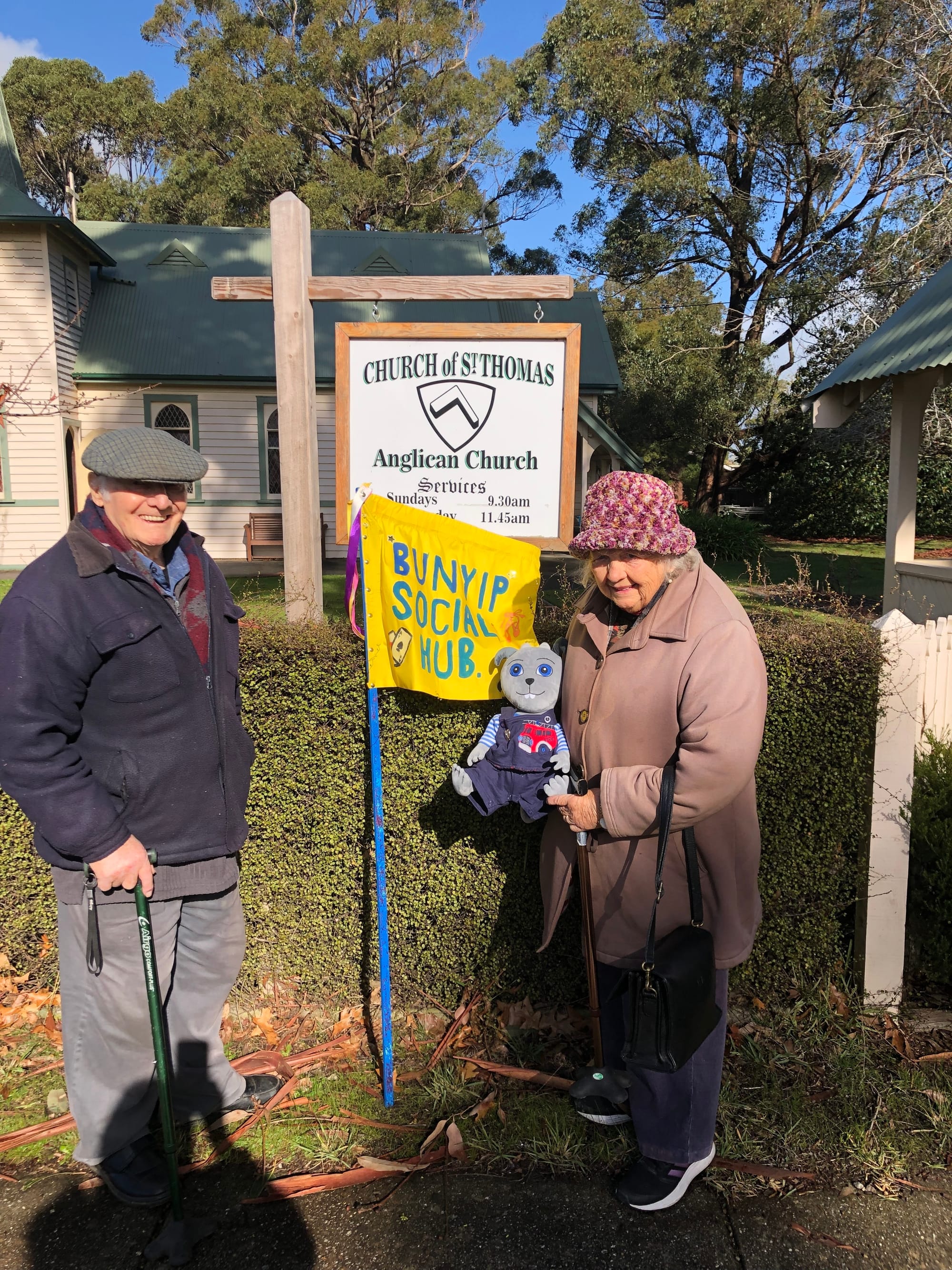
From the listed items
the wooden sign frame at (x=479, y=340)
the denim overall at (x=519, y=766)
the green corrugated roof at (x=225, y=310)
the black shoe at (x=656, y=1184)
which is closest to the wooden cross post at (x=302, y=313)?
the wooden sign frame at (x=479, y=340)

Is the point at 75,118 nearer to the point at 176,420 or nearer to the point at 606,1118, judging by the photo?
the point at 176,420

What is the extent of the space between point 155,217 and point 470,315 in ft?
67.9

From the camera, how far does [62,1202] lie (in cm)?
258

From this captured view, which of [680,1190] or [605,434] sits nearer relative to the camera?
[680,1190]

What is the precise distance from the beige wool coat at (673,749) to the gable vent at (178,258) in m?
18.1

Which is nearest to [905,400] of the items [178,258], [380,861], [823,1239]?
[380,861]

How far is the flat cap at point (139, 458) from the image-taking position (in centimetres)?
226

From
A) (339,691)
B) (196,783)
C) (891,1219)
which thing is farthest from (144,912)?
(891,1219)

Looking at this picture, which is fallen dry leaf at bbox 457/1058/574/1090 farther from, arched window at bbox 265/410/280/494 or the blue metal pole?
arched window at bbox 265/410/280/494

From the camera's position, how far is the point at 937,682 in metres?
3.64

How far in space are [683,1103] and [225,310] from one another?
57.2 ft

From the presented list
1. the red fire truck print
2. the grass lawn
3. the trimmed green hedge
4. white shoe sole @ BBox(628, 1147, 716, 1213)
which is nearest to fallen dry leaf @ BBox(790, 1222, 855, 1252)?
the grass lawn

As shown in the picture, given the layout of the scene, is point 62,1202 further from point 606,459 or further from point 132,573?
point 606,459

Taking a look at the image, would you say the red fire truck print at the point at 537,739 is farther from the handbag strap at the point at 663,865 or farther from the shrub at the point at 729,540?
the shrub at the point at 729,540
